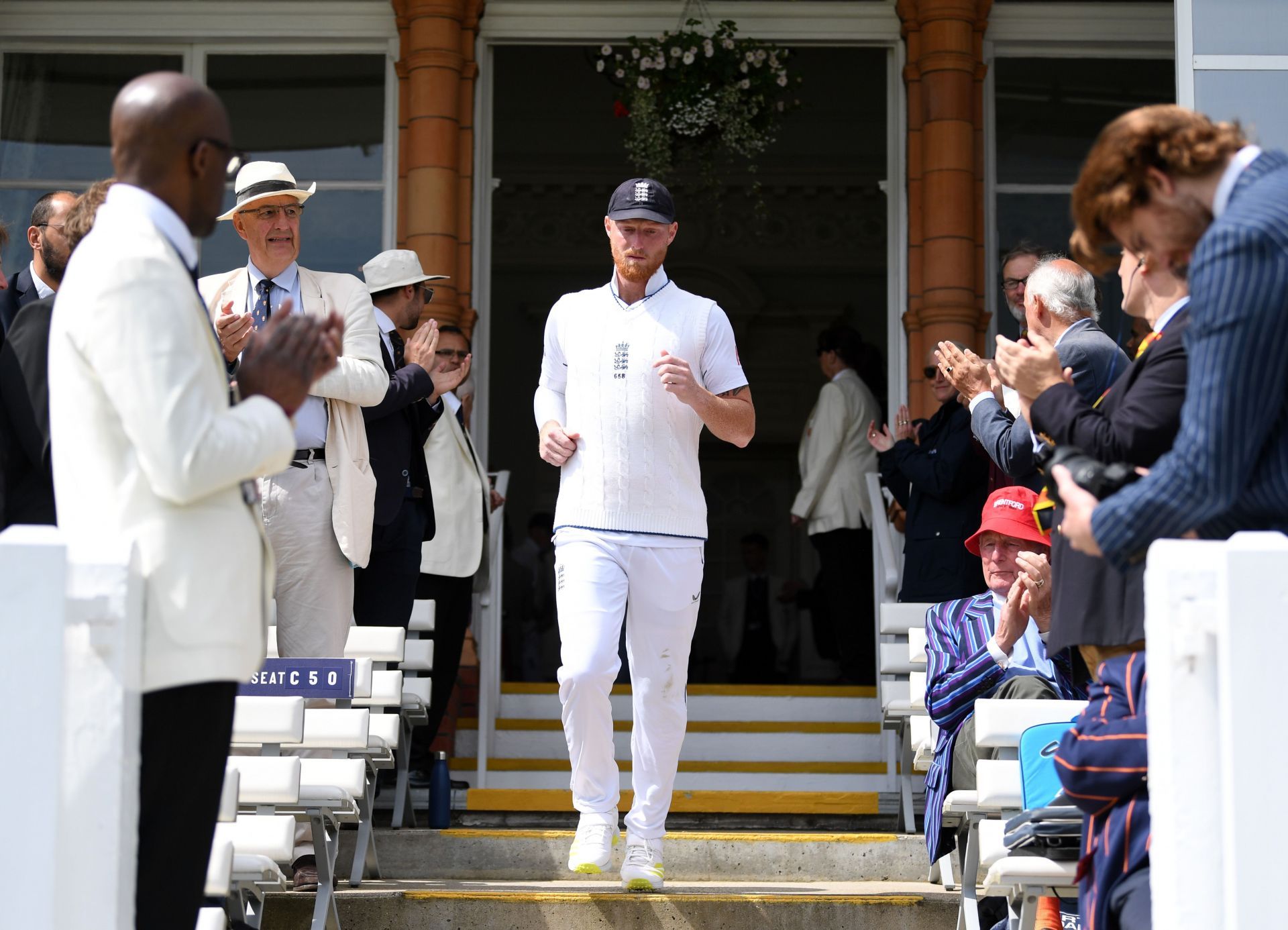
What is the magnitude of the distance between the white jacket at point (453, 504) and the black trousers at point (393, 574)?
503 mm

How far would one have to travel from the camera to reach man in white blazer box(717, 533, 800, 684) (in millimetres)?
13859

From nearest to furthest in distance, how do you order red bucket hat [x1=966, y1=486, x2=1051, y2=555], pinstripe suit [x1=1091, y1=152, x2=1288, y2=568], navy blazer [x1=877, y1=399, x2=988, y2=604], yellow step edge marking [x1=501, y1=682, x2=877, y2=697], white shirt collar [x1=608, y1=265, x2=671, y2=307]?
pinstripe suit [x1=1091, y1=152, x2=1288, y2=568] < red bucket hat [x1=966, y1=486, x2=1051, y2=555] < white shirt collar [x1=608, y1=265, x2=671, y2=307] < navy blazer [x1=877, y1=399, x2=988, y2=604] < yellow step edge marking [x1=501, y1=682, x2=877, y2=697]

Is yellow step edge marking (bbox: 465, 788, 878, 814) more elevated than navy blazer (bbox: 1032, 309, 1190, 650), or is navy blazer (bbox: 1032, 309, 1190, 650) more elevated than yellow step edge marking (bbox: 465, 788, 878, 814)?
navy blazer (bbox: 1032, 309, 1190, 650)

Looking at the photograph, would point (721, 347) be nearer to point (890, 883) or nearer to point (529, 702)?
point (890, 883)

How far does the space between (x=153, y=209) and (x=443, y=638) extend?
396 centimetres

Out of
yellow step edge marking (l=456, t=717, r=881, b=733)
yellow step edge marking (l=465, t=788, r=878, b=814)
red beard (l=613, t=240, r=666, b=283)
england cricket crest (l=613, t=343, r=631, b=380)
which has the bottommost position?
Result: yellow step edge marking (l=465, t=788, r=878, b=814)

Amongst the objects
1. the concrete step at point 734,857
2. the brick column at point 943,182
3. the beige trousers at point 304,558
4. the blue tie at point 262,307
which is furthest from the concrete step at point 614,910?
the brick column at point 943,182

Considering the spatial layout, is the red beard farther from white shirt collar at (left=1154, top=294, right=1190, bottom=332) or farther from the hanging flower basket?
the hanging flower basket

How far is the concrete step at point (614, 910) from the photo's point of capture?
4348mm

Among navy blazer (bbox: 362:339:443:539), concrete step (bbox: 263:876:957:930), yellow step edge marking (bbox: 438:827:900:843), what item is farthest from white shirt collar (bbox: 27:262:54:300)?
yellow step edge marking (bbox: 438:827:900:843)

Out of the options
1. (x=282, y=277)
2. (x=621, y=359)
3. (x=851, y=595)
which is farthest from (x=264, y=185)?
(x=851, y=595)

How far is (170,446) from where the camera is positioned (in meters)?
2.40

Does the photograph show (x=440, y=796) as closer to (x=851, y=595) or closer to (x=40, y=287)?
(x=40, y=287)

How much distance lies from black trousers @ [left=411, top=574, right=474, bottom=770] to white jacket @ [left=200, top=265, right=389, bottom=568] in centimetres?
139
